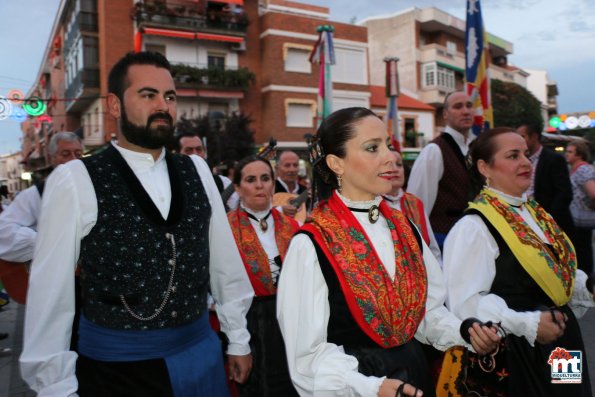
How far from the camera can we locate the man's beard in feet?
7.14

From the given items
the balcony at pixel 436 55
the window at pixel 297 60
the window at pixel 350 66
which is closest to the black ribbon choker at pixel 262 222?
the window at pixel 297 60

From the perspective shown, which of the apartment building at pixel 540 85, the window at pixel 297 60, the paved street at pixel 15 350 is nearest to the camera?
the paved street at pixel 15 350

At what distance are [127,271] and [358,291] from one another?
947 millimetres

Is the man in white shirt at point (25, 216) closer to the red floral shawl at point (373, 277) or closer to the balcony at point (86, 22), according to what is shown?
the red floral shawl at point (373, 277)

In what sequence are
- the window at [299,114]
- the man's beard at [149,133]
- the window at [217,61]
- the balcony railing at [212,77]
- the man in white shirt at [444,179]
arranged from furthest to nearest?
the window at [299,114]
the window at [217,61]
the balcony railing at [212,77]
the man in white shirt at [444,179]
the man's beard at [149,133]

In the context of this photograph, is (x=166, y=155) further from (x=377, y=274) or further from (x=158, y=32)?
(x=158, y=32)

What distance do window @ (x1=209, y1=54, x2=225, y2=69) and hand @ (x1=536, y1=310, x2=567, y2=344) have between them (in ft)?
80.8

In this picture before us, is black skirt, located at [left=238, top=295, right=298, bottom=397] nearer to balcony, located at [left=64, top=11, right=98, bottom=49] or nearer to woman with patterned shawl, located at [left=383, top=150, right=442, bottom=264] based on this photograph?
woman with patterned shawl, located at [left=383, top=150, right=442, bottom=264]

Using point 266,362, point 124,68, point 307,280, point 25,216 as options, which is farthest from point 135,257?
point 25,216

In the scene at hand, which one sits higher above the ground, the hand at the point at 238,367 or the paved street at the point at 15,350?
the hand at the point at 238,367

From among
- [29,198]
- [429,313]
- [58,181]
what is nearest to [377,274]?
[429,313]

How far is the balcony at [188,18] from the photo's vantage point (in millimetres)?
22891

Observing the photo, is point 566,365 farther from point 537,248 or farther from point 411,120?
point 411,120

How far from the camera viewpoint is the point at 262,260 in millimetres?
3867
